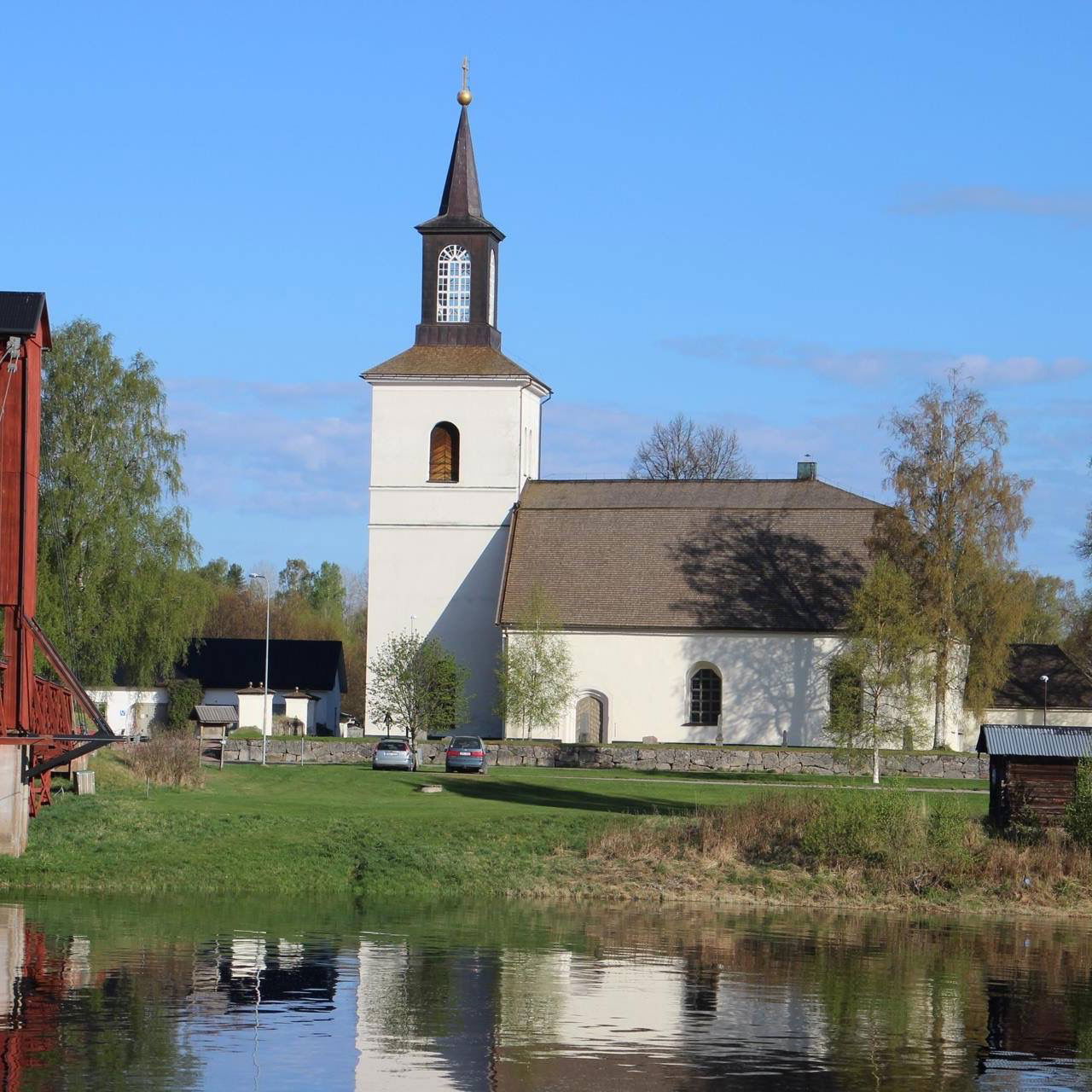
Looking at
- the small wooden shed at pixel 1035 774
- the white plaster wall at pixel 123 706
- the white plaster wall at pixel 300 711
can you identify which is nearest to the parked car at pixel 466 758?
the white plaster wall at pixel 123 706

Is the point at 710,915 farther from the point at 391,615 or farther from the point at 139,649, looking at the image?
the point at 391,615

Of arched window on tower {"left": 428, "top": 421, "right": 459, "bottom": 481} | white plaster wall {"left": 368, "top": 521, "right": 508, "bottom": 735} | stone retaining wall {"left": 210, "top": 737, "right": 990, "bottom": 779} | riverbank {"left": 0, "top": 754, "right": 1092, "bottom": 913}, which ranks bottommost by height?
riverbank {"left": 0, "top": 754, "right": 1092, "bottom": 913}

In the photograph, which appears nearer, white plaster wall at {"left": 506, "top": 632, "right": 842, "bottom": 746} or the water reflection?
the water reflection

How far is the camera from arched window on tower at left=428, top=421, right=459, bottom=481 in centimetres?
6488

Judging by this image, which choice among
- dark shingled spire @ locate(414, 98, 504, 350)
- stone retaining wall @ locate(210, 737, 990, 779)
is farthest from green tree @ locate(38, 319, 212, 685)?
dark shingled spire @ locate(414, 98, 504, 350)

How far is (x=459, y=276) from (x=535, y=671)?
593 inches

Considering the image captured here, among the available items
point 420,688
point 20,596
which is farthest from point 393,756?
point 20,596

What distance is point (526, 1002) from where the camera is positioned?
20.2m

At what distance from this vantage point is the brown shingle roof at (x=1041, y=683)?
244ft

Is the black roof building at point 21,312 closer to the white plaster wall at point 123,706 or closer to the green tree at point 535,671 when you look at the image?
the green tree at point 535,671

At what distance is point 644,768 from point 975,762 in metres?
9.70

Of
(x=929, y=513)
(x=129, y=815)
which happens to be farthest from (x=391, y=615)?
(x=129, y=815)

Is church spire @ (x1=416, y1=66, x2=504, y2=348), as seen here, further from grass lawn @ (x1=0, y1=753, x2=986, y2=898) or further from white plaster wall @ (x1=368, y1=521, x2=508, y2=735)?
grass lawn @ (x1=0, y1=753, x2=986, y2=898)

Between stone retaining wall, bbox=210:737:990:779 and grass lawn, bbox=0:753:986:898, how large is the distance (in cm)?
1240
